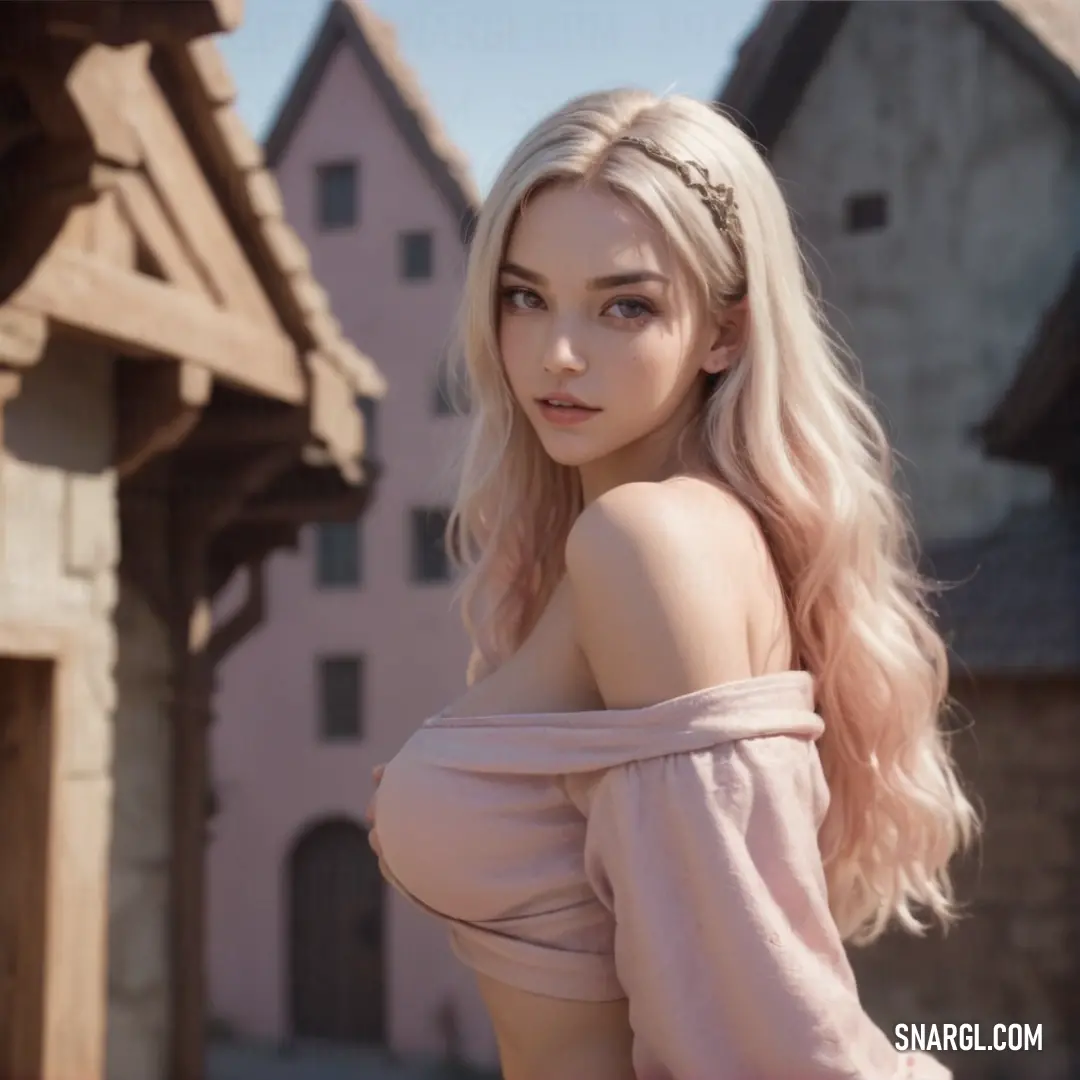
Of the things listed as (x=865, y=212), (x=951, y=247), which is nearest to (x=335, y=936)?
(x=865, y=212)

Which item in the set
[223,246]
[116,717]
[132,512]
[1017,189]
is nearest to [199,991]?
[116,717]

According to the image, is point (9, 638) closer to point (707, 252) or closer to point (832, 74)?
point (707, 252)

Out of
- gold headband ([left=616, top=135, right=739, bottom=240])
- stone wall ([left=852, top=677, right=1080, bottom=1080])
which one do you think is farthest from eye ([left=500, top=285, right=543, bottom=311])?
stone wall ([left=852, top=677, right=1080, bottom=1080])

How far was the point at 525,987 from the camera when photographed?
165 centimetres

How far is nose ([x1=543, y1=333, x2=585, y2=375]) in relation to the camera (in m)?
1.69

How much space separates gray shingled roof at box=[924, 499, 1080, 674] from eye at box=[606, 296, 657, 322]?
5.21 m

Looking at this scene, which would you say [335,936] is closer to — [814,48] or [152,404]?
[814,48]

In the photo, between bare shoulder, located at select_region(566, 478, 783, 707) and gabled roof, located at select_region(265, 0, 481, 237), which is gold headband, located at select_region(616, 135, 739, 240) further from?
gabled roof, located at select_region(265, 0, 481, 237)

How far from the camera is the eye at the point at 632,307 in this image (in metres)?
1.70

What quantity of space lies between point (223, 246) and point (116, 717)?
1.81 meters

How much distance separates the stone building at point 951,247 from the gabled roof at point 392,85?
8.03m

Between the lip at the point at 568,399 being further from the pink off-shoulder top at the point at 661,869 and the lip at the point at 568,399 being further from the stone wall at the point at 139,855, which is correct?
the stone wall at the point at 139,855

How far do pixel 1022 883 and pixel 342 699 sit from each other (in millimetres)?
10526

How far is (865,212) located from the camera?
8938 mm
